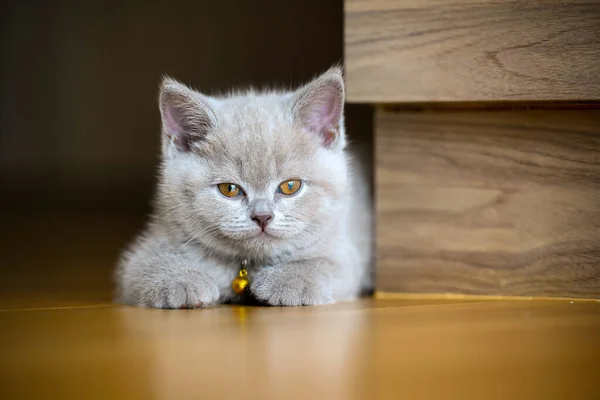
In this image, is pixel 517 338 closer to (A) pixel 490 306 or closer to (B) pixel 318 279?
(A) pixel 490 306

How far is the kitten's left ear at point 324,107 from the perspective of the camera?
1.66m

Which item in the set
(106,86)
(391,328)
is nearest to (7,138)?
(106,86)

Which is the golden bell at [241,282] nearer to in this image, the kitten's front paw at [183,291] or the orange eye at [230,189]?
the kitten's front paw at [183,291]

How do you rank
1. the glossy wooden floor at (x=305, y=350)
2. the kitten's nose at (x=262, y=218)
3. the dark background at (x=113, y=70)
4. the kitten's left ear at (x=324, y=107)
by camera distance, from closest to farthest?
the glossy wooden floor at (x=305, y=350)
the kitten's nose at (x=262, y=218)
the kitten's left ear at (x=324, y=107)
the dark background at (x=113, y=70)

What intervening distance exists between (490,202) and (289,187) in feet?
1.72

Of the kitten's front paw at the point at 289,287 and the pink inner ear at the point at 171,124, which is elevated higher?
the pink inner ear at the point at 171,124

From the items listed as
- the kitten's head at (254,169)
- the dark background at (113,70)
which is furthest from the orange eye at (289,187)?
the dark background at (113,70)

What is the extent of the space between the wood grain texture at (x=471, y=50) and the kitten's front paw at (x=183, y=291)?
57 centimetres

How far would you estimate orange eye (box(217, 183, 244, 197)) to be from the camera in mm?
1614

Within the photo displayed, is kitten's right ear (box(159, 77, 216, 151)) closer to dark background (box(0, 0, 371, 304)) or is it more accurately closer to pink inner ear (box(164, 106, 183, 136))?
pink inner ear (box(164, 106, 183, 136))

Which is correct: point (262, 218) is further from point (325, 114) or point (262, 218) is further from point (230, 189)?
point (325, 114)

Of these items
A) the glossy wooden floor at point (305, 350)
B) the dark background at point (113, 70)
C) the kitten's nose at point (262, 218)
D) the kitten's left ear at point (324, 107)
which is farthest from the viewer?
the dark background at point (113, 70)

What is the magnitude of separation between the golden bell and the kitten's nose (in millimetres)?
164

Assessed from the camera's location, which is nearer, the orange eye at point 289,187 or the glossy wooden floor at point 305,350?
the glossy wooden floor at point 305,350
